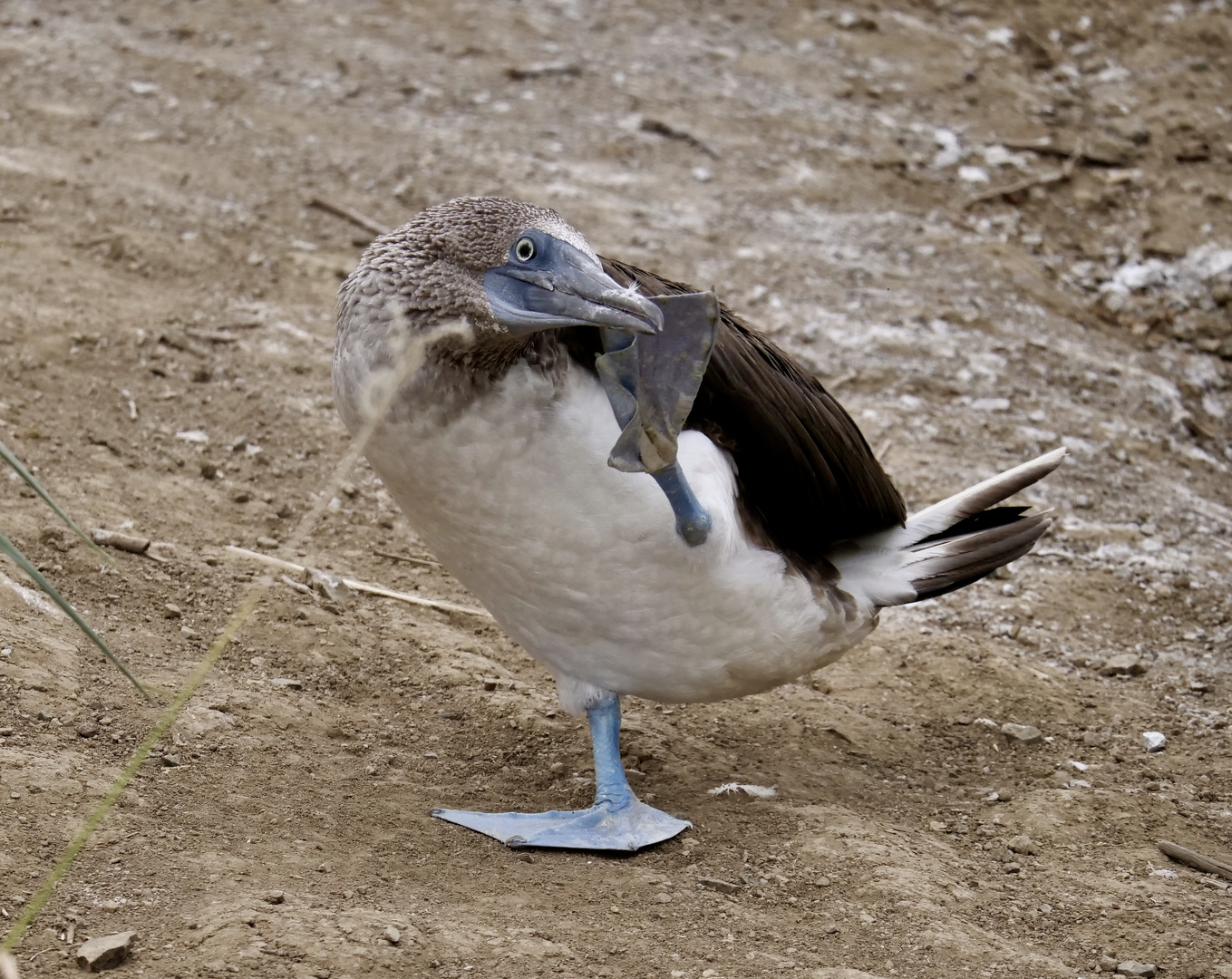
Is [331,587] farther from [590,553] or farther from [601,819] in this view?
[590,553]

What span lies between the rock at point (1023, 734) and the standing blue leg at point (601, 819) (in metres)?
1.23

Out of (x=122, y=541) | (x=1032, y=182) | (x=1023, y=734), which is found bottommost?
(x=1023, y=734)

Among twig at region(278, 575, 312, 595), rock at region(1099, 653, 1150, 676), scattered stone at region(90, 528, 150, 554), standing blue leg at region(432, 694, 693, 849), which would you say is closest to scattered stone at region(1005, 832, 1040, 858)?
standing blue leg at region(432, 694, 693, 849)

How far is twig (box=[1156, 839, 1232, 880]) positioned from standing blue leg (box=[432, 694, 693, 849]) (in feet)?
4.00

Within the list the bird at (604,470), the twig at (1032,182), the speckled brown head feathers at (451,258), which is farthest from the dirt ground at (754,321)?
the speckled brown head feathers at (451,258)

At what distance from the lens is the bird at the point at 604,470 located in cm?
296

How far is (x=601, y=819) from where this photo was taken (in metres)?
3.52

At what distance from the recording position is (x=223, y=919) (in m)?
2.74

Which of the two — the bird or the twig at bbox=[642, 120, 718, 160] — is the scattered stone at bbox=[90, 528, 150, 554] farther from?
the twig at bbox=[642, 120, 718, 160]

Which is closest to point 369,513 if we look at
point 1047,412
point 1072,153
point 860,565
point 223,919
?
point 860,565

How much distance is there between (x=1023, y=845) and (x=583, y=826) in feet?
3.73

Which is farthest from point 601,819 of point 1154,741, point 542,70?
point 542,70

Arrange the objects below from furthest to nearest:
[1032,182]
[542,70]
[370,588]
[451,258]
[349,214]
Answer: [542,70], [1032,182], [349,214], [370,588], [451,258]

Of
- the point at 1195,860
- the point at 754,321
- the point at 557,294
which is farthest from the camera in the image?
the point at 754,321
